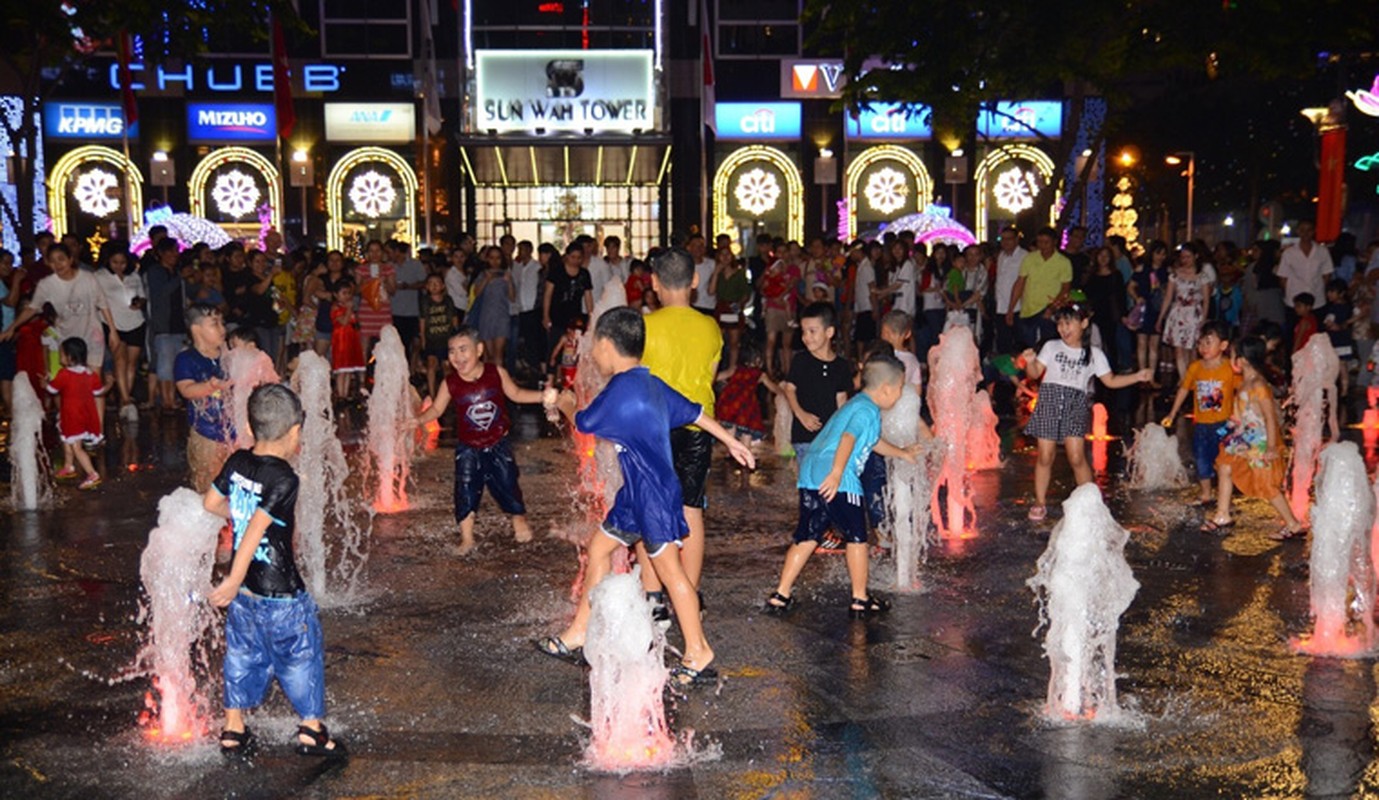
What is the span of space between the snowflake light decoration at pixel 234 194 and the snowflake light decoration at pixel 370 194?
2.50m

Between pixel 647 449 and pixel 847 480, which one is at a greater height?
pixel 647 449

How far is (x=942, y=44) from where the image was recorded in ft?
69.6

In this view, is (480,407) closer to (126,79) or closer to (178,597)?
(178,597)

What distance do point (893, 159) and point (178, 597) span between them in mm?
31661

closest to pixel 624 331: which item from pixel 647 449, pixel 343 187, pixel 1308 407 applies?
pixel 647 449

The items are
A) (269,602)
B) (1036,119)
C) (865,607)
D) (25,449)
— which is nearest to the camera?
(269,602)

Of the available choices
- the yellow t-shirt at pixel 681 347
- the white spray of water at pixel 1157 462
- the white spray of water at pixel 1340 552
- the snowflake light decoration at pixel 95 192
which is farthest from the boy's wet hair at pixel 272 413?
the snowflake light decoration at pixel 95 192

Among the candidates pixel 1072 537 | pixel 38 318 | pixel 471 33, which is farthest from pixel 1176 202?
pixel 1072 537

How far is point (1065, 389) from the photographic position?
32.4 ft

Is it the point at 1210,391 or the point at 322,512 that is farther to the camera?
the point at 1210,391

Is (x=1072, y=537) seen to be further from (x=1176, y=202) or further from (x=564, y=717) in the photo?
(x=1176, y=202)

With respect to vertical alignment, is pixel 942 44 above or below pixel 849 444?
above

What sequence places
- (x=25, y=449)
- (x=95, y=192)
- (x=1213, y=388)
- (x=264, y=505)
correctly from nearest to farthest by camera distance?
1. (x=264, y=505)
2. (x=1213, y=388)
3. (x=25, y=449)
4. (x=95, y=192)

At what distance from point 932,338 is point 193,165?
2269 cm
